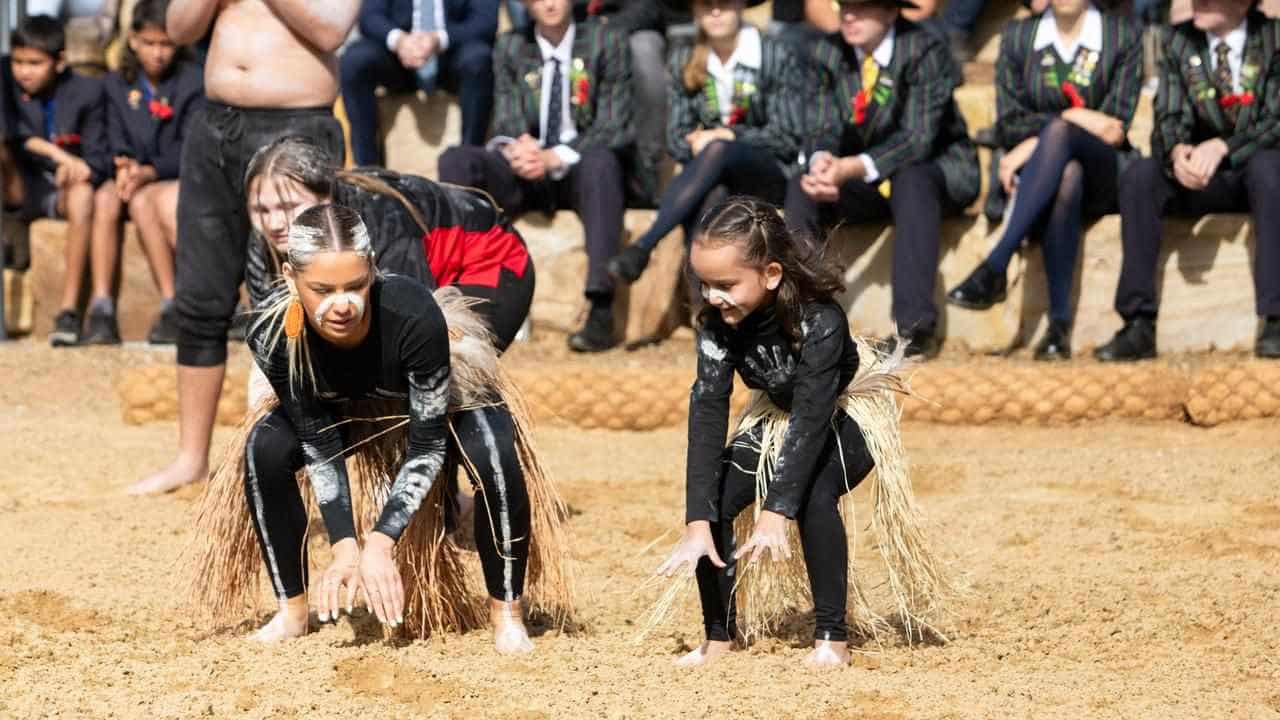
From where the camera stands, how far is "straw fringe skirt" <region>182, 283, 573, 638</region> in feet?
12.5

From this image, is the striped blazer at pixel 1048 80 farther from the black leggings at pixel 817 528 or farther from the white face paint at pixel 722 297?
the white face paint at pixel 722 297

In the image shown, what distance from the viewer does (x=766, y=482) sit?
12.2 ft

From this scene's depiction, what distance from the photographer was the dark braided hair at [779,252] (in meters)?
3.50

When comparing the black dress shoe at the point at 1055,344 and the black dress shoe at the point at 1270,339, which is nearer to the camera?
the black dress shoe at the point at 1270,339

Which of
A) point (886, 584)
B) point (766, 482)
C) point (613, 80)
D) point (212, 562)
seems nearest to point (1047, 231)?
point (613, 80)

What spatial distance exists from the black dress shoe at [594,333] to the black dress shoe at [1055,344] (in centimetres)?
176

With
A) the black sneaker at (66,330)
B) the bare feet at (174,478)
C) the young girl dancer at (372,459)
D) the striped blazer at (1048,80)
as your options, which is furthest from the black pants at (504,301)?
the black sneaker at (66,330)

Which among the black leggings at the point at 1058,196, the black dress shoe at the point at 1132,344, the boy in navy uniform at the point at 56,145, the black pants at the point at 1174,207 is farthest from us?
the boy in navy uniform at the point at 56,145

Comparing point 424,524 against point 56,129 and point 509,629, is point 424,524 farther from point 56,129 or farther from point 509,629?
point 56,129

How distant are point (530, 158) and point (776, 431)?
3828mm

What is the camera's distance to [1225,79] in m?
6.75

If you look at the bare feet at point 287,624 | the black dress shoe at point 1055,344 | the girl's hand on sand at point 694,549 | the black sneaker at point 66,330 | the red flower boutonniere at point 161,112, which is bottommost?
the black sneaker at point 66,330

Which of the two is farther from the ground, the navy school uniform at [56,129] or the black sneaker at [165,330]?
the navy school uniform at [56,129]

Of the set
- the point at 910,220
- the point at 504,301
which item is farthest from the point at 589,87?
the point at 504,301
